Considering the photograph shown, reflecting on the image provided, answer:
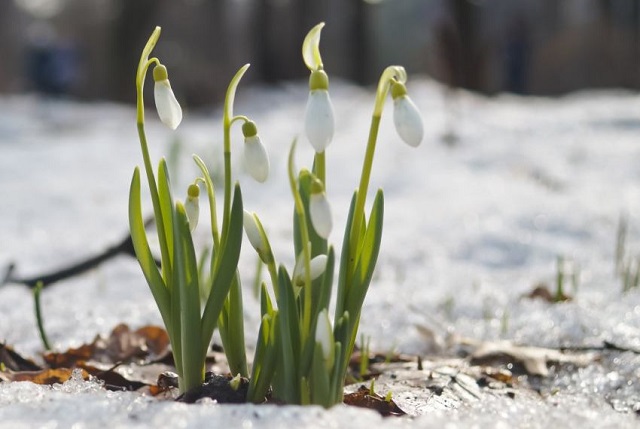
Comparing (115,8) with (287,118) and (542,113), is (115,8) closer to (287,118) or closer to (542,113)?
(287,118)

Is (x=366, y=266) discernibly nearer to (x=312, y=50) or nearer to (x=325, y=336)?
(x=325, y=336)

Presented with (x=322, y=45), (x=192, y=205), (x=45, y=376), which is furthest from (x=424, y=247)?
(x=322, y=45)

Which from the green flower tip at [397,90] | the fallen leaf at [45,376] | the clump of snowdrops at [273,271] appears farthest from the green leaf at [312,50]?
A: the fallen leaf at [45,376]

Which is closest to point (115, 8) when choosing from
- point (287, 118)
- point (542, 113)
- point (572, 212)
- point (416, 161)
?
point (287, 118)

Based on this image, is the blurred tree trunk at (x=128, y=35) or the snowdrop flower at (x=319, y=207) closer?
the snowdrop flower at (x=319, y=207)

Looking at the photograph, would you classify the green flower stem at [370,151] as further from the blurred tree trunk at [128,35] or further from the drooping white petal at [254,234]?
the blurred tree trunk at [128,35]

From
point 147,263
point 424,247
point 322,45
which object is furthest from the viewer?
point 322,45
